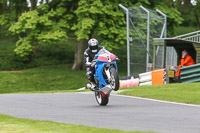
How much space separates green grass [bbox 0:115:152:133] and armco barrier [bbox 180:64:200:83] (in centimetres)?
1331

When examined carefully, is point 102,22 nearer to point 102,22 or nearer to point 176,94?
point 102,22

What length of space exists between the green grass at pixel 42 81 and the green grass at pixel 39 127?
67.6ft

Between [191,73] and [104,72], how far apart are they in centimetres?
951

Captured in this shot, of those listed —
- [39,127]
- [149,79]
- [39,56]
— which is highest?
[39,127]

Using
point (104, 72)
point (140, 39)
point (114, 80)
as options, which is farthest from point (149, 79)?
point (114, 80)

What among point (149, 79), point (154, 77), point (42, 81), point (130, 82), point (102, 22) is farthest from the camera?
point (42, 81)

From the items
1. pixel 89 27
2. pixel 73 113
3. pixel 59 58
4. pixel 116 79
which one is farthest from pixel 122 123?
pixel 59 58

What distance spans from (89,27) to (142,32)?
6.99m

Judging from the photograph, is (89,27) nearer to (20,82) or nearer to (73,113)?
(20,82)

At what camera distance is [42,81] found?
32156mm

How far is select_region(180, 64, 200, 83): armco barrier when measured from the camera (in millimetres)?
20688

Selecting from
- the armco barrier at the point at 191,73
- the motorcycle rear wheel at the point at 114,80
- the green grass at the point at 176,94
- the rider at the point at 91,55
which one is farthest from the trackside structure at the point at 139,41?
the motorcycle rear wheel at the point at 114,80

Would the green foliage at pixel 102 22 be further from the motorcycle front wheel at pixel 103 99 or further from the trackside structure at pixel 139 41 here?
the motorcycle front wheel at pixel 103 99

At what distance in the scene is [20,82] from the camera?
31547 mm
